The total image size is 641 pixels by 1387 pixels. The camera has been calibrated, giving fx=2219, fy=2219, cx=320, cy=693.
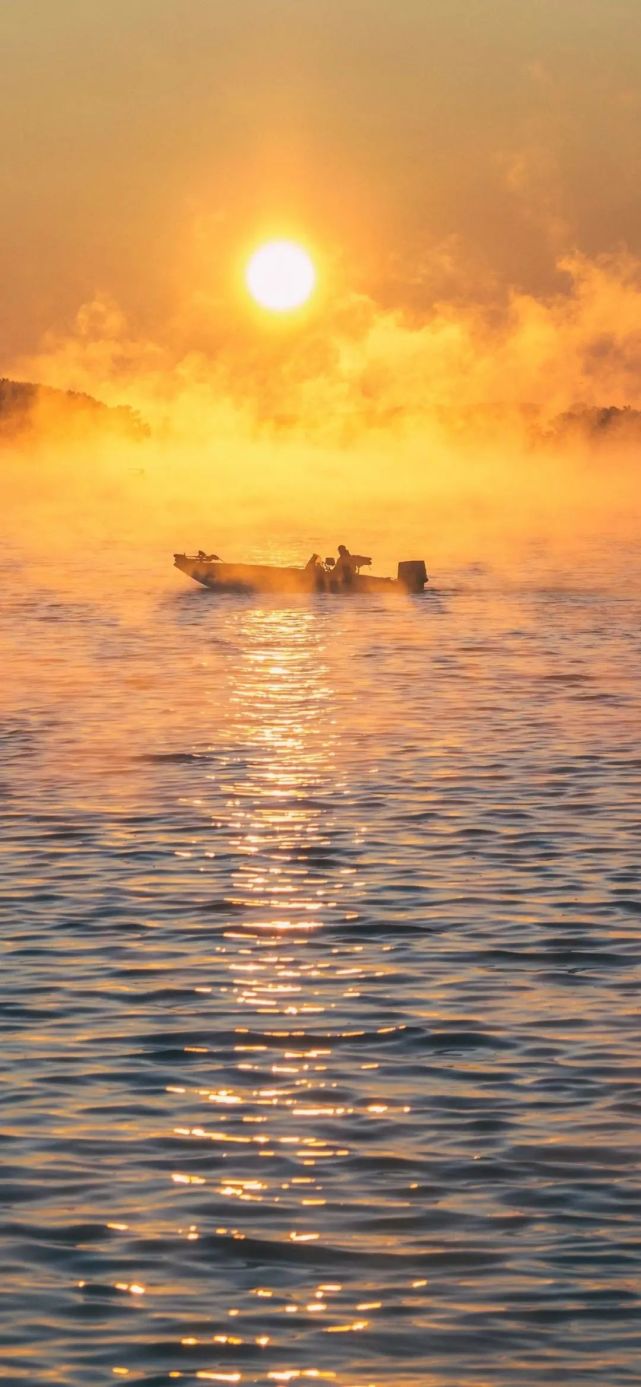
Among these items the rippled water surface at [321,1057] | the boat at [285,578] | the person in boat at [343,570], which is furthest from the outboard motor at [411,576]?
the rippled water surface at [321,1057]

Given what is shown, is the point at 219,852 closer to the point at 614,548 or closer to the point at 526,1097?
the point at 526,1097

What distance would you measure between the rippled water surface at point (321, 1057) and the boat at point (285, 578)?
4990cm

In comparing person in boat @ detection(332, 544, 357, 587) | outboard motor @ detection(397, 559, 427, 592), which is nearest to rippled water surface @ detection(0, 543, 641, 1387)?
outboard motor @ detection(397, 559, 427, 592)

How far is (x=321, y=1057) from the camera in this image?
61.3ft

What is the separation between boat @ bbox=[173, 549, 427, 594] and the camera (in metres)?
92.0

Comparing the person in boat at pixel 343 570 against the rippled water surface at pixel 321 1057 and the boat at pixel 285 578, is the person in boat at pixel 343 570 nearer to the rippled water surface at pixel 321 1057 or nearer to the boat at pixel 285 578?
the boat at pixel 285 578

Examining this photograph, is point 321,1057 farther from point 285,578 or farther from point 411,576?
point 285,578

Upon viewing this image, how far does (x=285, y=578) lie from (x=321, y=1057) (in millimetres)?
76432

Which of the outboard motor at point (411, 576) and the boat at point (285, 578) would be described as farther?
the boat at point (285, 578)

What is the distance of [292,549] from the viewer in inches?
5881

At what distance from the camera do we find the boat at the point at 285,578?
92.0 meters

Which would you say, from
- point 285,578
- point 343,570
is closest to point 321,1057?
point 343,570

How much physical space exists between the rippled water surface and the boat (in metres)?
49.9

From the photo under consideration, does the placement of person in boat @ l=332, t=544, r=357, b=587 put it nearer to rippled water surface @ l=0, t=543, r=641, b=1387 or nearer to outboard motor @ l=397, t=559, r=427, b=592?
outboard motor @ l=397, t=559, r=427, b=592
